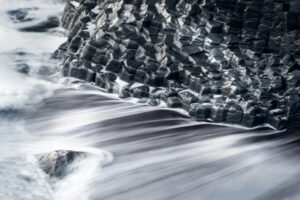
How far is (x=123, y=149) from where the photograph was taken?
329 inches

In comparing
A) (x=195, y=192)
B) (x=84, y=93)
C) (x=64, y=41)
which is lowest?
(x=195, y=192)

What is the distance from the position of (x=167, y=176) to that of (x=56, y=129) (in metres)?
2.44

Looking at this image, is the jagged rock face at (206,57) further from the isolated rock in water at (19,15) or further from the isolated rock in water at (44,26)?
the isolated rock in water at (19,15)

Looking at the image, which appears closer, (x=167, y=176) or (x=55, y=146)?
(x=167, y=176)

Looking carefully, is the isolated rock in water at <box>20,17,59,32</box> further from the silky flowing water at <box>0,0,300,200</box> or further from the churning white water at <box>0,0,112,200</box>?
the silky flowing water at <box>0,0,300,200</box>

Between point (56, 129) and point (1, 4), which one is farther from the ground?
point (1, 4)

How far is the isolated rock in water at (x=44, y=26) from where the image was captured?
1315 centimetres

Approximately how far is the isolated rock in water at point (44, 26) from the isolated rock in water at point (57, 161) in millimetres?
6055

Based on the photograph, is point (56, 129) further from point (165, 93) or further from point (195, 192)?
point (195, 192)

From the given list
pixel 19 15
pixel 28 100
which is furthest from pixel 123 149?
pixel 19 15

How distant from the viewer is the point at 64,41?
12.3 m

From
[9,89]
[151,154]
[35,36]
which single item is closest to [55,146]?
[151,154]

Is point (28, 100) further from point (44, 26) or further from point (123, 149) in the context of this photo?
point (44, 26)

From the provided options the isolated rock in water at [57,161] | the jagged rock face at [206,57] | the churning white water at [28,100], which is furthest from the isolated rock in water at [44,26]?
the isolated rock in water at [57,161]
